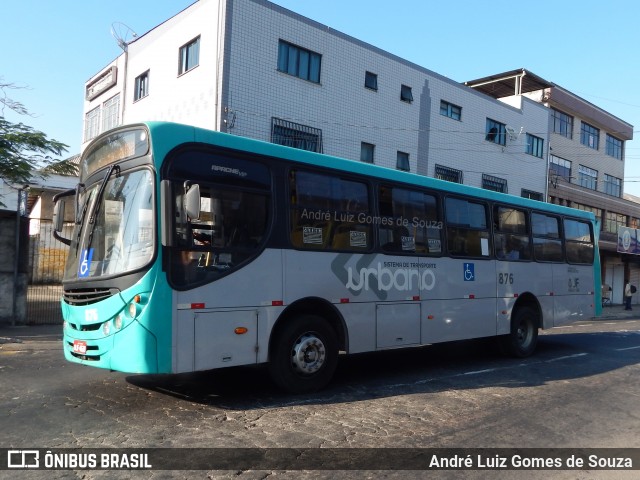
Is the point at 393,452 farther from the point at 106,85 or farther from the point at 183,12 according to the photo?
the point at 106,85

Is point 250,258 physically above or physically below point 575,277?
above

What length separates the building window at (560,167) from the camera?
34.3m

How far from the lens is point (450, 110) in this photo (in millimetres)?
25594

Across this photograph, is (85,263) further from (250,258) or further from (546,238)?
(546,238)

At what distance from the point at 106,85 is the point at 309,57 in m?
11.3

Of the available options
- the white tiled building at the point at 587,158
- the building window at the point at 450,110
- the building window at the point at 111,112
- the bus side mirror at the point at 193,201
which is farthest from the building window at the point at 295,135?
the white tiled building at the point at 587,158

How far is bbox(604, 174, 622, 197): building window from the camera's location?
41.5 meters

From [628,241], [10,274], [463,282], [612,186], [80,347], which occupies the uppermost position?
[612,186]

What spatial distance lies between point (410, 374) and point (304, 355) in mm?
2533

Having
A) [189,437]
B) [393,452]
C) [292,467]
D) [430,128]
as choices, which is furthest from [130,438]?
[430,128]

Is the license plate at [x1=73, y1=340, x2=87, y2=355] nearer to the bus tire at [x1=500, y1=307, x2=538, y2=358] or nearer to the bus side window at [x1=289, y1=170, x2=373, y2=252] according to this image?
the bus side window at [x1=289, y1=170, x2=373, y2=252]

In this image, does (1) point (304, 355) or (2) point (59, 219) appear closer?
(1) point (304, 355)

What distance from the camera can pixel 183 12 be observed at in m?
19.9

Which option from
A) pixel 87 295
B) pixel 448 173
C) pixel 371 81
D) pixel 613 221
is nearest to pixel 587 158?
pixel 613 221
